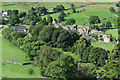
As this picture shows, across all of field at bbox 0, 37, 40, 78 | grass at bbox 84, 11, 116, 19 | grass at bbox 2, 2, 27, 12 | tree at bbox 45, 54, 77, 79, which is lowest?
field at bbox 0, 37, 40, 78

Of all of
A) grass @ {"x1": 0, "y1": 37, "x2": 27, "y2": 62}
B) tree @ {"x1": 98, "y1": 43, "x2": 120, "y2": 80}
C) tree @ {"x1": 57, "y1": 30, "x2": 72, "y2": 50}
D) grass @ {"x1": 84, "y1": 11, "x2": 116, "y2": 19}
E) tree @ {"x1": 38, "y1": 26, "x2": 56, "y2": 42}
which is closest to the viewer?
tree @ {"x1": 98, "y1": 43, "x2": 120, "y2": 80}

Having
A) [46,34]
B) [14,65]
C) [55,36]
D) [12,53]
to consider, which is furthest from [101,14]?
[14,65]

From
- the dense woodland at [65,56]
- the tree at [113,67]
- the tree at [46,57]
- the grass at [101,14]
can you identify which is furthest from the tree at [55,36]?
the grass at [101,14]

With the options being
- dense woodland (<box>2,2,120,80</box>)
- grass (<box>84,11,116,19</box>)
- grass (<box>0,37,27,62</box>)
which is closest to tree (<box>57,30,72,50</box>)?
dense woodland (<box>2,2,120,80</box>)

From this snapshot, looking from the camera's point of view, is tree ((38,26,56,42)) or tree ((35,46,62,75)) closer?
tree ((35,46,62,75))

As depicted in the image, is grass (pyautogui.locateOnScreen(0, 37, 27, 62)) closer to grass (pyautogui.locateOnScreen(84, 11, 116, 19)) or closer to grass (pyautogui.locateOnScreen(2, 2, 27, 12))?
grass (pyautogui.locateOnScreen(84, 11, 116, 19))

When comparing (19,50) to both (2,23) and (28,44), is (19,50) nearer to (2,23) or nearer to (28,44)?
(28,44)

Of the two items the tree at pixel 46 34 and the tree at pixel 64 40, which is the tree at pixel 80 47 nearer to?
the tree at pixel 64 40
